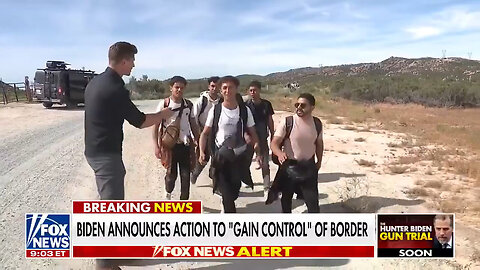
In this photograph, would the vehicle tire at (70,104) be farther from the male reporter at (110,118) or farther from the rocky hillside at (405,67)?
the rocky hillside at (405,67)

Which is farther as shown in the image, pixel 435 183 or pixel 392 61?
pixel 392 61

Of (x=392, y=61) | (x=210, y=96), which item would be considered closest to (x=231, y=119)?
(x=210, y=96)

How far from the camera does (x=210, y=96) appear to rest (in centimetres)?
649

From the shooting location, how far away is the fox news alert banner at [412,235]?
376 cm

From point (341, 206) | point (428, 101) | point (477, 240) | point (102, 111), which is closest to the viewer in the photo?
point (102, 111)

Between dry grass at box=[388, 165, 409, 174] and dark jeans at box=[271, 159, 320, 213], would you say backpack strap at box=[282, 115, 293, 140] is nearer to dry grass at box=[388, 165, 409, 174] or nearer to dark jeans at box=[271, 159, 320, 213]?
dark jeans at box=[271, 159, 320, 213]

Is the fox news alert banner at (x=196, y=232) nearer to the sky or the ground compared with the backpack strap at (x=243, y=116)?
nearer to the ground

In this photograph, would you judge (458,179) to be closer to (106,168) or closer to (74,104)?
(106,168)

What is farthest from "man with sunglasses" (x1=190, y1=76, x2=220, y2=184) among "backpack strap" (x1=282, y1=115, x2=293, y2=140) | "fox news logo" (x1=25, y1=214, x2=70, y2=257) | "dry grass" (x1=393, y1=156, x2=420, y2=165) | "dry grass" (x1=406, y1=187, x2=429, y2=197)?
"dry grass" (x1=393, y1=156, x2=420, y2=165)

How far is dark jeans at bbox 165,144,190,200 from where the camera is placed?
18.3ft

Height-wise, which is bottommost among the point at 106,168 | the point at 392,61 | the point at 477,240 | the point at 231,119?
the point at 477,240

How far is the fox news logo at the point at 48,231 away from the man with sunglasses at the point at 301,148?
2232 millimetres

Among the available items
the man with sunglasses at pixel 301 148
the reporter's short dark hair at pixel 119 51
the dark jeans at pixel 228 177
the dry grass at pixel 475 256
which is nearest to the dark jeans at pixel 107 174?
A: the reporter's short dark hair at pixel 119 51

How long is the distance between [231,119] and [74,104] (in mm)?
20209
